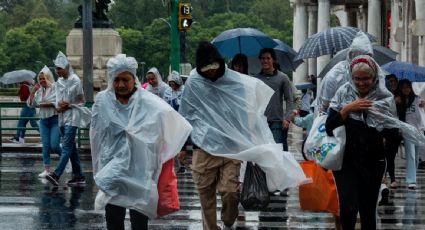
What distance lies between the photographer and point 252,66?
21094 mm

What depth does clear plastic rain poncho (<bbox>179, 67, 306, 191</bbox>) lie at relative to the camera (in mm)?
11281

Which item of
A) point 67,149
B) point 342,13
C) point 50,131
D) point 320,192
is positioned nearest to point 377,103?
point 320,192

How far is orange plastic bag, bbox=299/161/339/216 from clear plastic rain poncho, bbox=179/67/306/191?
0.60 metres

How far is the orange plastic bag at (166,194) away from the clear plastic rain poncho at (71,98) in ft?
24.1

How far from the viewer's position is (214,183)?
1139 centimetres

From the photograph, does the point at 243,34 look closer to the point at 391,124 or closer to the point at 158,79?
the point at 158,79

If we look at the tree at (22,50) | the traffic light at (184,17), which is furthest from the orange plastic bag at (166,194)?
the tree at (22,50)

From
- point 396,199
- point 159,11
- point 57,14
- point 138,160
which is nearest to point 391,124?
point 138,160

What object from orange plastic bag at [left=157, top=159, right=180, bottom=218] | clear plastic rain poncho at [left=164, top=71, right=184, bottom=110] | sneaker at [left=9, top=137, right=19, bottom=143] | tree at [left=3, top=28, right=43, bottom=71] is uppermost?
orange plastic bag at [left=157, top=159, right=180, bottom=218]

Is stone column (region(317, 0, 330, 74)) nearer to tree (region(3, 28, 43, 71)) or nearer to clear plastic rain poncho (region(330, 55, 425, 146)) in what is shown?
clear plastic rain poncho (region(330, 55, 425, 146))

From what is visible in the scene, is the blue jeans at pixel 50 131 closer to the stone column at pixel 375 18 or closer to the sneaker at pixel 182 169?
the sneaker at pixel 182 169

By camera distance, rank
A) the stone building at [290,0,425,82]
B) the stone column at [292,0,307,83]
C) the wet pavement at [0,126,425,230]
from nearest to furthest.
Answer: the wet pavement at [0,126,425,230] → the stone building at [290,0,425,82] → the stone column at [292,0,307,83]

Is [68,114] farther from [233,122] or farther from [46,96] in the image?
[233,122]

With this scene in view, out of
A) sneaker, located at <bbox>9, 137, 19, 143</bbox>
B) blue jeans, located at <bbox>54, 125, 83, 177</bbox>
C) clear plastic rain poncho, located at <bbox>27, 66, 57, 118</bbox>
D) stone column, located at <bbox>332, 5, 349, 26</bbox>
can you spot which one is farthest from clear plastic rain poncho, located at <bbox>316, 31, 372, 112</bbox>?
stone column, located at <bbox>332, 5, 349, 26</bbox>
